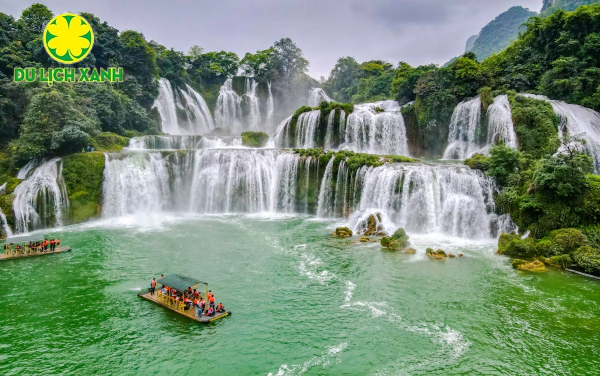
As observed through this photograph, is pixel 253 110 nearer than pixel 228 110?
No

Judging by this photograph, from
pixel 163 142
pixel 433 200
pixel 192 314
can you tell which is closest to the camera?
pixel 192 314

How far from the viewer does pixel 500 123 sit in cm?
2848

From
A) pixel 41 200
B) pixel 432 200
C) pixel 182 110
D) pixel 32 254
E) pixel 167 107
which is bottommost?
pixel 32 254

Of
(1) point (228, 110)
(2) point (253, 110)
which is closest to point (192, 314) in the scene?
(1) point (228, 110)

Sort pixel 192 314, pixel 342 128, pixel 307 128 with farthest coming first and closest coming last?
pixel 307 128
pixel 342 128
pixel 192 314

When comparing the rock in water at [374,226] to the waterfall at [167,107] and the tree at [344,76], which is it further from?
the tree at [344,76]

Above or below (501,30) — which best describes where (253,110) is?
below

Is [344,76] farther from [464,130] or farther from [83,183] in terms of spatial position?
[83,183]

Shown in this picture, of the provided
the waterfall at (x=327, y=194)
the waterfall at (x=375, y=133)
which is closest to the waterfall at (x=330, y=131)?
the waterfall at (x=375, y=133)

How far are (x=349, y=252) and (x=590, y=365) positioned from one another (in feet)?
36.3

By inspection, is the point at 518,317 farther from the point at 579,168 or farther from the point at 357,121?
the point at 357,121

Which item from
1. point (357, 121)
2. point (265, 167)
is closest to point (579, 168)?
point (357, 121)

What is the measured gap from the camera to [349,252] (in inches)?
784

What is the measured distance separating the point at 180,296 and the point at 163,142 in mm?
25279
